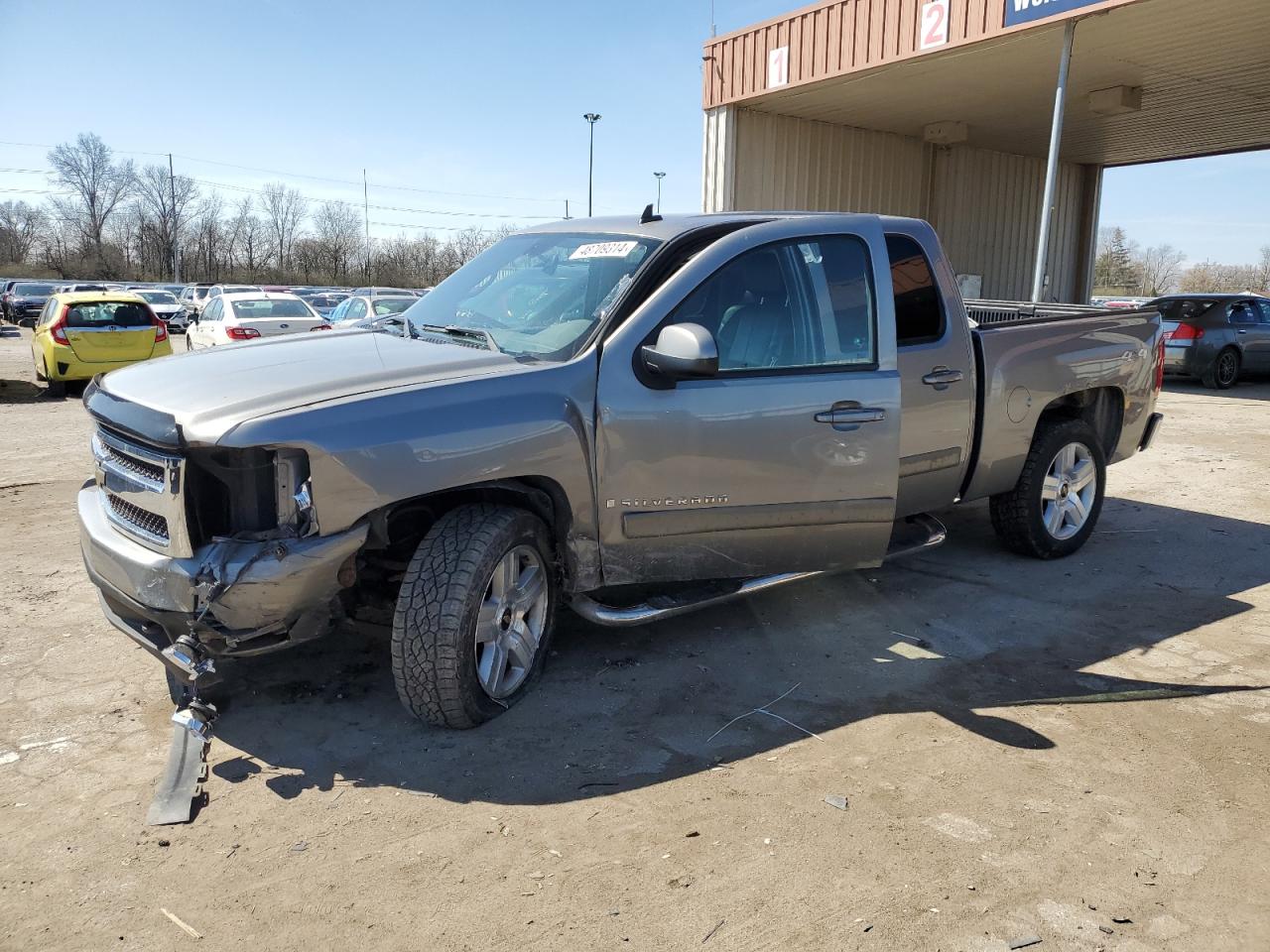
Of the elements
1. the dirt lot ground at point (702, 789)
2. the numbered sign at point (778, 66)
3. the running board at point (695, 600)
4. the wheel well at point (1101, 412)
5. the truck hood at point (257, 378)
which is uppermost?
the numbered sign at point (778, 66)

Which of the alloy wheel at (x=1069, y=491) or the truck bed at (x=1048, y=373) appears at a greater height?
the truck bed at (x=1048, y=373)

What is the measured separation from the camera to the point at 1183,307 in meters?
16.7

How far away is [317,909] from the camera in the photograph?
2545mm

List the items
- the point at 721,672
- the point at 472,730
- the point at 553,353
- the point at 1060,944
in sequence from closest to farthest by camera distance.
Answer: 1. the point at 1060,944
2. the point at 472,730
3. the point at 553,353
4. the point at 721,672

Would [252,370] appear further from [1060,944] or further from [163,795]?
[1060,944]

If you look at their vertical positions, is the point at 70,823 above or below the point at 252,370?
below

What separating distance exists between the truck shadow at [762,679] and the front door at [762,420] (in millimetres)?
465

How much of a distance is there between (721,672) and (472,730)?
114cm

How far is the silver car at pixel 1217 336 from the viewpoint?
16125mm

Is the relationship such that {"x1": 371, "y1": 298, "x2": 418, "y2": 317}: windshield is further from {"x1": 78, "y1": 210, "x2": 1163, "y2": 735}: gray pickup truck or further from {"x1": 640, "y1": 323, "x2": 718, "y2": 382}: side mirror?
{"x1": 640, "y1": 323, "x2": 718, "y2": 382}: side mirror

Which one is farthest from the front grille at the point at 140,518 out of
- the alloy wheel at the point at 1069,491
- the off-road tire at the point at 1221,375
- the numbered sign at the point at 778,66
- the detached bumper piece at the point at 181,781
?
the off-road tire at the point at 1221,375

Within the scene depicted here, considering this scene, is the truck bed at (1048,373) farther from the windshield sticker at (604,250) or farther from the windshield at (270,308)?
the windshield at (270,308)

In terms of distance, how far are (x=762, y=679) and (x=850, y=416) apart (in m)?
1.19

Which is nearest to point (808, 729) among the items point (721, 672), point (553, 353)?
point (721, 672)
